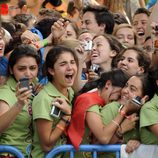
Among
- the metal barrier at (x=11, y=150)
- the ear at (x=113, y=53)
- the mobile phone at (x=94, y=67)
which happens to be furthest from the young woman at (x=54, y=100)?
the ear at (x=113, y=53)

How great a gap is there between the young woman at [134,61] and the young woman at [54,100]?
2.78 ft

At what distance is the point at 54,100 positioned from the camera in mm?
4922

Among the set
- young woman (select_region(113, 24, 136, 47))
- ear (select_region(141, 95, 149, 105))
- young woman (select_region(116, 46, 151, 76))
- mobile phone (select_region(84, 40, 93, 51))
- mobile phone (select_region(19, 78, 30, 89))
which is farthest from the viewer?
young woman (select_region(113, 24, 136, 47))

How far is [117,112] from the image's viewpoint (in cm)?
502

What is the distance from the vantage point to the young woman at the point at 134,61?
19.6 ft

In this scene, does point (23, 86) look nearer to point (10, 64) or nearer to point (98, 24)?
point (10, 64)

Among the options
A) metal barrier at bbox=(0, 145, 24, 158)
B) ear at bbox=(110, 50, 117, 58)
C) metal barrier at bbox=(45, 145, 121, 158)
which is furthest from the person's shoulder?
ear at bbox=(110, 50, 117, 58)

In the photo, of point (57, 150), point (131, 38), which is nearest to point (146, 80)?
point (57, 150)

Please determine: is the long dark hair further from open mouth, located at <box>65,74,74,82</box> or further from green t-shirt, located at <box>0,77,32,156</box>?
open mouth, located at <box>65,74,74,82</box>

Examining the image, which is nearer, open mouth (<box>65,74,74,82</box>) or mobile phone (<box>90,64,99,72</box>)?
open mouth (<box>65,74,74,82</box>)

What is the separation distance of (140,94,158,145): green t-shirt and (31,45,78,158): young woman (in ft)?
1.92

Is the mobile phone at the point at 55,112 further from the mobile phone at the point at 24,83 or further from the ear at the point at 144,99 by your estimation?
the ear at the point at 144,99

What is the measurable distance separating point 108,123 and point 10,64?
1008mm

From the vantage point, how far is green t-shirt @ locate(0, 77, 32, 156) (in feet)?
16.3
